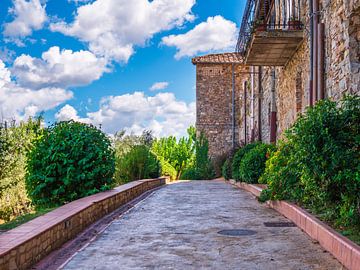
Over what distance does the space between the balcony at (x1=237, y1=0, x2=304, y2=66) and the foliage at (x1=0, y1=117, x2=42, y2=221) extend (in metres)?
6.81

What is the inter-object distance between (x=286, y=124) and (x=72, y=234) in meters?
9.57

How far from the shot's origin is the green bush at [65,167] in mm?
8859

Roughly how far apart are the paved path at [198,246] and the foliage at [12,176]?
6.57m

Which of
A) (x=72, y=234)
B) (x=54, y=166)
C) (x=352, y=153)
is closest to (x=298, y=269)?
(x=352, y=153)

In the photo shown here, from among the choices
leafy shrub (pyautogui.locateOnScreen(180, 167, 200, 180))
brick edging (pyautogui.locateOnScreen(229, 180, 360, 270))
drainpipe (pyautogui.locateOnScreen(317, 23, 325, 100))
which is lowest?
brick edging (pyautogui.locateOnScreen(229, 180, 360, 270))

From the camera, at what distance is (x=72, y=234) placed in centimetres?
606

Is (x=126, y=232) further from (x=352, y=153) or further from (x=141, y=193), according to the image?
(x=141, y=193)

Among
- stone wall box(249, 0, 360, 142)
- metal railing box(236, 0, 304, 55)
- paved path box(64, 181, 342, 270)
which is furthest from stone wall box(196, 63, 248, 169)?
paved path box(64, 181, 342, 270)

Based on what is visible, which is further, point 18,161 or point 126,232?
point 18,161

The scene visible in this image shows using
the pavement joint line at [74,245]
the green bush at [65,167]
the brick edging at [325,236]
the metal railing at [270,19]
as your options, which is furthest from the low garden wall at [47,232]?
the metal railing at [270,19]

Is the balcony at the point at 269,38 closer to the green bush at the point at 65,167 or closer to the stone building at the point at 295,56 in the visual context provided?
the stone building at the point at 295,56

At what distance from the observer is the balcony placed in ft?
37.0

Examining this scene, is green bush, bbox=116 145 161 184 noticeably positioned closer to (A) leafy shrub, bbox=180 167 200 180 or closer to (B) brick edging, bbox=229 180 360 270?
(B) brick edging, bbox=229 180 360 270

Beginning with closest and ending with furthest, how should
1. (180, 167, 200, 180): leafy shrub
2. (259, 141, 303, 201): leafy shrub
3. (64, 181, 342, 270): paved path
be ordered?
(64, 181, 342, 270): paved path < (259, 141, 303, 201): leafy shrub < (180, 167, 200, 180): leafy shrub
